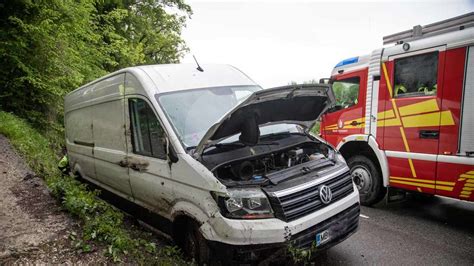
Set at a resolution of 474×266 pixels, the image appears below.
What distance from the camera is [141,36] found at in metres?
20.9

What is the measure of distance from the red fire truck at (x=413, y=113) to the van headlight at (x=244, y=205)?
302 cm

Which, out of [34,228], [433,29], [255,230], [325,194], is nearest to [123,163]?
[34,228]

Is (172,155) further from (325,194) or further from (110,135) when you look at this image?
(110,135)

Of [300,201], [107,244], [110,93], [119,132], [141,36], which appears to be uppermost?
[141,36]

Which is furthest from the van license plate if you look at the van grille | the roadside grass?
the roadside grass

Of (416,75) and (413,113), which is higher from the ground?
(416,75)

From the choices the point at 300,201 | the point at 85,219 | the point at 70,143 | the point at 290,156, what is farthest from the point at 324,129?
the point at 70,143

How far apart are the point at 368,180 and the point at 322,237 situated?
306 cm

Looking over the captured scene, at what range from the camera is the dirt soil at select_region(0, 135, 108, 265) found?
290 centimetres

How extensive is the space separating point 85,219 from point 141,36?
19362mm

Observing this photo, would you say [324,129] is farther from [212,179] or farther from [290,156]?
[212,179]

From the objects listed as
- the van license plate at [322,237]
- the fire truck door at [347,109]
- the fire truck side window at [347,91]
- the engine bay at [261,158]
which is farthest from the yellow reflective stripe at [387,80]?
the van license plate at [322,237]

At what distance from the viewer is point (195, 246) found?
320 centimetres

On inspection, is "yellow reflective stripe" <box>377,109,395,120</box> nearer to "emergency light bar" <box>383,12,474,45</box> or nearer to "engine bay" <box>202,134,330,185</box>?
"emergency light bar" <box>383,12,474,45</box>
